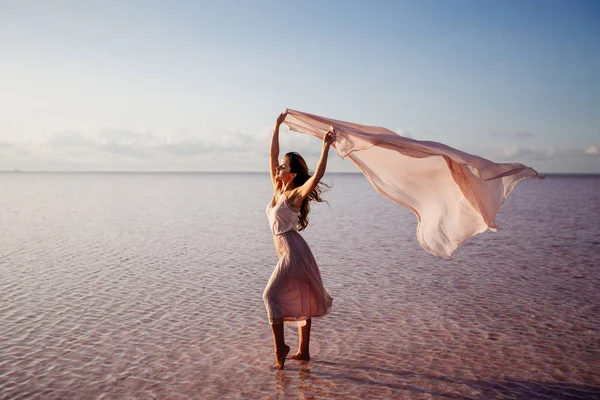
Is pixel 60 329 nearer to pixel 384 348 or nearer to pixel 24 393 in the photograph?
pixel 24 393

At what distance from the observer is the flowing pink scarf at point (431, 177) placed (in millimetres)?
5508

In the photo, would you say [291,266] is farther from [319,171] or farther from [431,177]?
[431,177]

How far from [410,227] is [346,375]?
14.1 m

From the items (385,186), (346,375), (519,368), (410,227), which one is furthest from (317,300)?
(410,227)

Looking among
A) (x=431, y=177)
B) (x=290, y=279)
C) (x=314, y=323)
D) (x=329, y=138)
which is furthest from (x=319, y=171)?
(x=314, y=323)

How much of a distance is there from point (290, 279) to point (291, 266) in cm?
13

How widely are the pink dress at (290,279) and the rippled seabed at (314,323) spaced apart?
635 mm

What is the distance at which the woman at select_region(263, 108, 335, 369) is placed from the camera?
5406 mm

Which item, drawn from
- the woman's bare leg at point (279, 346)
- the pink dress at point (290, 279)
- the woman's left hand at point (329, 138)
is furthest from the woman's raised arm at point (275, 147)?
the woman's bare leg at point (279, 346)

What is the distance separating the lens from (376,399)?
4.93 m

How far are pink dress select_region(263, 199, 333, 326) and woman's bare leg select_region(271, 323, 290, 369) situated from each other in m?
0.09

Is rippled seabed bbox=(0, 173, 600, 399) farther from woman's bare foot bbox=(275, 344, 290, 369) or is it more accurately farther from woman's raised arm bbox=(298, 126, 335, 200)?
woman's raised arm bbox=(298, 126, 335, 200)

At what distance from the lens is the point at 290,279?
214 inches

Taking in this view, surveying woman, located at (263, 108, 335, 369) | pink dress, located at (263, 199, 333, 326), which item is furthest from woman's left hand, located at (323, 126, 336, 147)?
pink dress, located at (263, 199, 333, 326)
